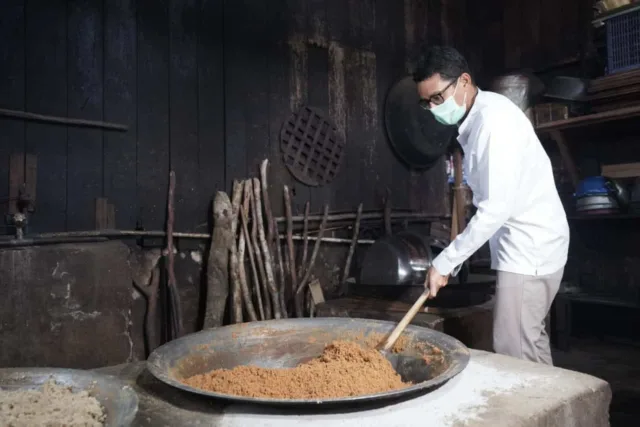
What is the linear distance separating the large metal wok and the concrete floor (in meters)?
2.03

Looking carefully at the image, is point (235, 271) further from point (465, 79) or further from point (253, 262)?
point (465, 79)

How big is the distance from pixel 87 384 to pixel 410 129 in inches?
161

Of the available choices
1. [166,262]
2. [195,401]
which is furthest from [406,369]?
[166,262]

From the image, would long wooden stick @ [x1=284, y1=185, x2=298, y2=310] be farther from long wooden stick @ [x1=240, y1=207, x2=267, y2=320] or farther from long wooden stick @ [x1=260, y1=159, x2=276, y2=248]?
long wooden stick @ [x1=240, y1=207, x2=267, y2=320]

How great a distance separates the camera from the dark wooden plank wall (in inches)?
118

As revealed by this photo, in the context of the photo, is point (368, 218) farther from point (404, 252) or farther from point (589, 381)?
point (589, 381)

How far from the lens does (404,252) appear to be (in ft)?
11.4

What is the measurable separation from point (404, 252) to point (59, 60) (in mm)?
2489

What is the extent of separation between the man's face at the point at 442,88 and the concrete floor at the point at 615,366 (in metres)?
2.14

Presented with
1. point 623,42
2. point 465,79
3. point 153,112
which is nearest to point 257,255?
point 153,112

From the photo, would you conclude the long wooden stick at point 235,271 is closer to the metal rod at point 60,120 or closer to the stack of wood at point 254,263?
the stack of wood at point 254,263

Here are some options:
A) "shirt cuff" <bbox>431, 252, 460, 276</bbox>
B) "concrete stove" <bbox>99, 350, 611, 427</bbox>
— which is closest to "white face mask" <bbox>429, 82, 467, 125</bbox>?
"shirt cuff" <bbox>431, 252, 460, 276</bbox>

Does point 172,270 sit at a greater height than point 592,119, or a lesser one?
lesser

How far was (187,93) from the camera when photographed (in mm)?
3592
